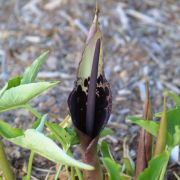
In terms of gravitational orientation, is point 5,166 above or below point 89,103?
below

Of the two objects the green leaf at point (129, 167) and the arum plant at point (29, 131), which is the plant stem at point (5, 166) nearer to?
the arum plant at point (29, 131)

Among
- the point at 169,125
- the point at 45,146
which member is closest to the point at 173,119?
the point at 169,125

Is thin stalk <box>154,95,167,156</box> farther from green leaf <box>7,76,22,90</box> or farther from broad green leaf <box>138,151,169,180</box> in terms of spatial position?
green leaf <box>7,76,22,90</box>

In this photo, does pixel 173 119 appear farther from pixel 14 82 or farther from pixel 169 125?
pixel 14 82

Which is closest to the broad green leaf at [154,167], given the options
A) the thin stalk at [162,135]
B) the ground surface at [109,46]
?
the thin stalk at [162,135]

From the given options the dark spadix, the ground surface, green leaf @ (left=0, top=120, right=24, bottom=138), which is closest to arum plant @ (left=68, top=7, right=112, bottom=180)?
the dark spadix
